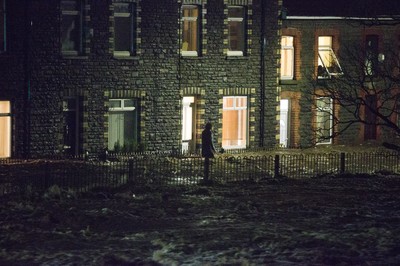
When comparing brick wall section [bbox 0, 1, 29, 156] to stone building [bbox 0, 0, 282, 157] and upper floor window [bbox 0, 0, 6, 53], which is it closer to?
stone building [bbox 0, 0, 282, 157]

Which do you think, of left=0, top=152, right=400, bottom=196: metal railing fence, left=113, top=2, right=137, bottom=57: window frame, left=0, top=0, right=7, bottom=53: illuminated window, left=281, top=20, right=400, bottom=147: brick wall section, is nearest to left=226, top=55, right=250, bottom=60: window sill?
left=281, top=20, right=400, bottom=147: brick wall section

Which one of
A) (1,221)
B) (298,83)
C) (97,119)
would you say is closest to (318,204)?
(1,221)

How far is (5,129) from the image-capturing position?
33125 mm

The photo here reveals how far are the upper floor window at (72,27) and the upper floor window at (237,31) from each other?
655 cm

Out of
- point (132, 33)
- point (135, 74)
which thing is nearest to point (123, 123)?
point (135, 74)

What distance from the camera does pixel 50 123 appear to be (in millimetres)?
33781

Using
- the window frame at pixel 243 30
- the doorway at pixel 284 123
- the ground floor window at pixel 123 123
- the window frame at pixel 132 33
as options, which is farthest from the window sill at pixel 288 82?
the window frame at pixel 132 33

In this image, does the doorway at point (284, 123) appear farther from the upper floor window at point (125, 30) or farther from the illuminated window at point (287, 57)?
the upper floor window at point (125, 30)

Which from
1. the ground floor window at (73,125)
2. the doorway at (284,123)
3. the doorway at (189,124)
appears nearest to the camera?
the ground floor window at (73,125)

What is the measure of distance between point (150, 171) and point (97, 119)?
614cm

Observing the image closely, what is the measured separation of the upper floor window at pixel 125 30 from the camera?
3506 cm

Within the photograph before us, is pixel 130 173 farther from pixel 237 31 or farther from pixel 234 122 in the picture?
pixel 237 31

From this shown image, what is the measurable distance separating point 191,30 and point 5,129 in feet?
28.3

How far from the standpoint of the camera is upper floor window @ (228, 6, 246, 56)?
3747 cm
